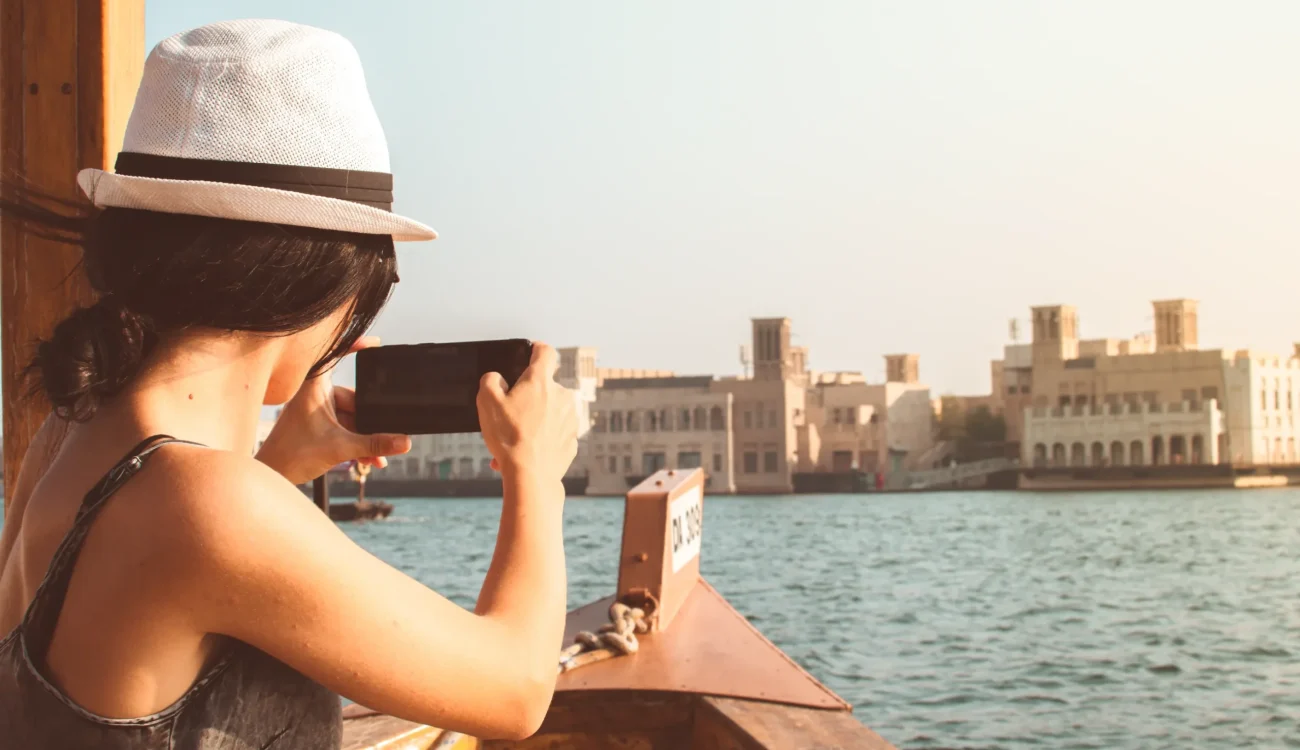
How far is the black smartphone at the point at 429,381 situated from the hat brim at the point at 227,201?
15 centimetres

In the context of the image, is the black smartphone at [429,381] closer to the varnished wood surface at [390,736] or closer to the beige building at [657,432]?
the varnished wood surface at [390,736]

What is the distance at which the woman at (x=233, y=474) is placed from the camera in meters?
0.77

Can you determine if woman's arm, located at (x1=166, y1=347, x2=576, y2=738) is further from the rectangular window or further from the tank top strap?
the rectangular window

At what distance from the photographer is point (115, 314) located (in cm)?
86

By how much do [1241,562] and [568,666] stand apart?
32.7 metres

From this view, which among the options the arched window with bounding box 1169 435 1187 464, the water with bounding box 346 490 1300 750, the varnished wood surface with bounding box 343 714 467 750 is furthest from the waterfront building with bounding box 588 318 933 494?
the varnished wood surface with bounding box 343 714 467 750

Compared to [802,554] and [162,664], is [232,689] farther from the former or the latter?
[802,554]

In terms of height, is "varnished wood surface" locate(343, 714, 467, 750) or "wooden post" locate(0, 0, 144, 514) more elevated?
"wooden post" locate(0, 0, 144, 514)

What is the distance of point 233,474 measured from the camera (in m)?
0.77

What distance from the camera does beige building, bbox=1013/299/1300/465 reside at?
185ft

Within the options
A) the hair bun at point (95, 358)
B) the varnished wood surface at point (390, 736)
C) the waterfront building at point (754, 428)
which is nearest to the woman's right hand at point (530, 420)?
the hair bun at point (95, 358)

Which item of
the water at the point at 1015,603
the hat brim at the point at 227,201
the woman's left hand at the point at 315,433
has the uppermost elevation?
the hat brim at the point at 227,201

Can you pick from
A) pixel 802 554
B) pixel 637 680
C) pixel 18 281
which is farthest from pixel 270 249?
pixel 802 554

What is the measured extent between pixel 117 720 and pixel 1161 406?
60105mm
